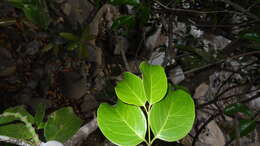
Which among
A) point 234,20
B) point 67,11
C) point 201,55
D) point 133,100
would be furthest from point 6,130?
point 234,20

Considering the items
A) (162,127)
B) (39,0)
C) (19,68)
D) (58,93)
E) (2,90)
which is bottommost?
(58,93)

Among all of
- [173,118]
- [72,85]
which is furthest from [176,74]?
[173,118]

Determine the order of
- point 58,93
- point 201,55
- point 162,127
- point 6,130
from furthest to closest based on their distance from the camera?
point 58,93 → point 201,55 → point 6,130 → point 162,127

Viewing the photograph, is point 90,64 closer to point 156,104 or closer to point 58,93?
point 58,93

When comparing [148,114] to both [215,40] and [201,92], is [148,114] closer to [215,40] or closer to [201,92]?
[201,92]

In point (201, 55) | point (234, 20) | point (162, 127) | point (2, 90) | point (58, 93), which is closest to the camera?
point (162, 127)

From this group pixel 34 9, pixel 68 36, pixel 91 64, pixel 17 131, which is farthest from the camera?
pixel 91 64

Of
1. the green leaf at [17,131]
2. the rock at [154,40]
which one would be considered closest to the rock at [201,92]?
the rock at [154,40]
